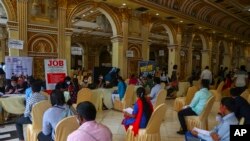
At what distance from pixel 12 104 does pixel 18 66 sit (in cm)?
208

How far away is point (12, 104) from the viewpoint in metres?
5.41

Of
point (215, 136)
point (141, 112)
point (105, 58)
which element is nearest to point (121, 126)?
point (141, 112)

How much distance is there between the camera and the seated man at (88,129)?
6.53 feet

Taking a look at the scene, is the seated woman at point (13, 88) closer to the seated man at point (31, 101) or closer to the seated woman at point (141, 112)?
the seated man at point (31, 101)

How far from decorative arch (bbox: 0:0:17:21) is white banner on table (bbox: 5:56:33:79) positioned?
135 centimetres

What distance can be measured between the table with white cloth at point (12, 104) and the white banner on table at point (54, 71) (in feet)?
5.80

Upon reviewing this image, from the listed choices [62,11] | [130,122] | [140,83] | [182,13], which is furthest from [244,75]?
[62,11]

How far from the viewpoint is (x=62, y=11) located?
27.5 ft

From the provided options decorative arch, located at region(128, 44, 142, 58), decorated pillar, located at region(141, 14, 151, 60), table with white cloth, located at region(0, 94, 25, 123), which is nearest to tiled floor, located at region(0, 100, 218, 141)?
table with white cloth, located at region(0, 94, 25, 123)

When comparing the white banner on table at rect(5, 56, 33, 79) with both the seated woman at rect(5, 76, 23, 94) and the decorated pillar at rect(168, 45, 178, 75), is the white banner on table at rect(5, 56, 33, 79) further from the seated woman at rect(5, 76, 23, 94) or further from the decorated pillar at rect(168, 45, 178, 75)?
the decorated pillar at rect(168, 45, 178, 75)

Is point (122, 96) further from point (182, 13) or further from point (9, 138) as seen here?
point (182, 13)

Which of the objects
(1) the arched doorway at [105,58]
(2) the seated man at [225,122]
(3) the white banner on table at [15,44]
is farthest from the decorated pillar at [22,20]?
→ (1) the arched doorway at [105,58]

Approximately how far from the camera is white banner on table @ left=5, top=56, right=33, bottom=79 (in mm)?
6866

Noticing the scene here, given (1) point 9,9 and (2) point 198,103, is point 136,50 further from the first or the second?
(2) point 198,103
